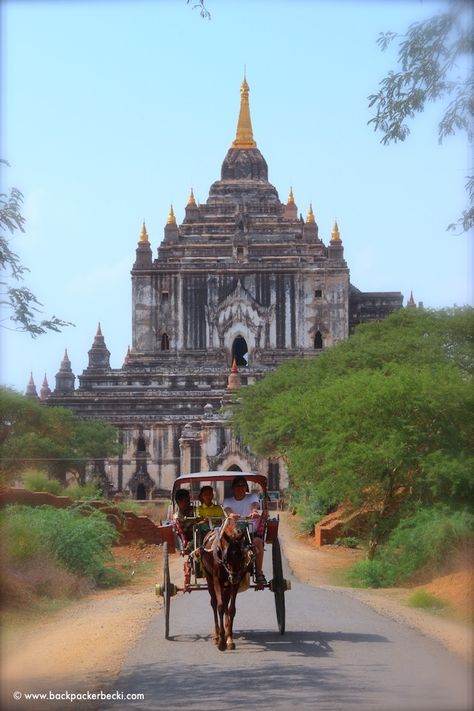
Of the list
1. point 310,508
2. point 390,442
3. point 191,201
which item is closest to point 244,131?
point 191,201

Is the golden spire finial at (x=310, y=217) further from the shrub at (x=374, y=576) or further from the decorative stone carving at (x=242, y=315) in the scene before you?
the shrub at (x=374, y=576)

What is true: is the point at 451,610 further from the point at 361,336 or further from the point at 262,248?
the point at 262,248

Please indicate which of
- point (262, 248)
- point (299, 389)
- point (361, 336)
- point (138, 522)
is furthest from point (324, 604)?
point (262, 248)

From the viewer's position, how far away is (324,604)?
51.7 feet

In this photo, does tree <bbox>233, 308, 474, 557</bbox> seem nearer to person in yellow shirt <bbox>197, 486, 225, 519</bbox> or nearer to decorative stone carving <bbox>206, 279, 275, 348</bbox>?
person in yellow shirt <bbox>197, 486, 225, 519</bbox>

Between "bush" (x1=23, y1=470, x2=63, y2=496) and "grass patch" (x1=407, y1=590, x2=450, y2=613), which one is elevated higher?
"bush" (x1=23, y1=470, x2=63, y2=496)

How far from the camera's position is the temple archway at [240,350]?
59.8 metres

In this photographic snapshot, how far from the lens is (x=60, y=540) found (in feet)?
65.1

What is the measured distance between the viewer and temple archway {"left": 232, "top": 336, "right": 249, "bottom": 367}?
196 feet

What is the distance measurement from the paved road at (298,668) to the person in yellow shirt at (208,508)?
109 centimetres

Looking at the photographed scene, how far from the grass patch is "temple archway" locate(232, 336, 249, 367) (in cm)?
4334

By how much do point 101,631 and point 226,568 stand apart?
2788 millimetres

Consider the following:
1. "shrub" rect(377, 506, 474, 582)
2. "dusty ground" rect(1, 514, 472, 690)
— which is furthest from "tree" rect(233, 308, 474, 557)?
"dusty ground" rect(1, 514, 472, 690)

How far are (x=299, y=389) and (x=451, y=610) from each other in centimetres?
2482
